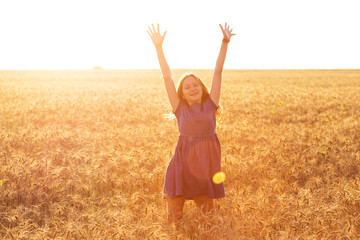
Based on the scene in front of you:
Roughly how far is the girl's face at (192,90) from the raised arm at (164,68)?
0.43ft

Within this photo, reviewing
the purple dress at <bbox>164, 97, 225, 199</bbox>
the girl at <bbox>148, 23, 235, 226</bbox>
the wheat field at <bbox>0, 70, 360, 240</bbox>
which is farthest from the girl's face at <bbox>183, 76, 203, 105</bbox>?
the wheat field at <bbox>0, 70, 360, 240</bbox>

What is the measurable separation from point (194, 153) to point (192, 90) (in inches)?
27.3

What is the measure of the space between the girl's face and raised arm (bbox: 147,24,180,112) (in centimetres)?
13

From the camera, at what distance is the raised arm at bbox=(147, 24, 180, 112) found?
3904 millimetres

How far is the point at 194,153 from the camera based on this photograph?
3.71 meters

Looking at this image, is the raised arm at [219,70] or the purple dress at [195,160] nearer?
the purple dress at [195,160]

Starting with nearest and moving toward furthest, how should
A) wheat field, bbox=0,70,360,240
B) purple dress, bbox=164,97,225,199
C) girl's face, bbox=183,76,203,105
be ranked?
wheat field, bbox=0,70,360,240, purple dress, bbox=164,97,225,199, girl's face, bbox=183,76,203,105

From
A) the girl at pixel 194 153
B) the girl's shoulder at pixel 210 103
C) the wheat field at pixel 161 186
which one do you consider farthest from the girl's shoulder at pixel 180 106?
the wheat field at pixel 161 186

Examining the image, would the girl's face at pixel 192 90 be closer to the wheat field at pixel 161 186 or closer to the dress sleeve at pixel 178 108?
the dress sleeve at pixel 178 108

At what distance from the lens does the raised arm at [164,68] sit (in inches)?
154

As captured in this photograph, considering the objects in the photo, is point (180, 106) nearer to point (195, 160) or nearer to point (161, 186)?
point (195, 160)

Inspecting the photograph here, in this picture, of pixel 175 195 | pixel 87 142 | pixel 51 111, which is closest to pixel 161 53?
pixel 175 195

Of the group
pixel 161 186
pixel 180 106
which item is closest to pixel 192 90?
pixel 180 106

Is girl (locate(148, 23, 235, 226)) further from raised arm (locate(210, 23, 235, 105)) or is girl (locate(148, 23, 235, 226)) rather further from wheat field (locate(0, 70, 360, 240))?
wheat field (locate(0, 70, 360, 240))
